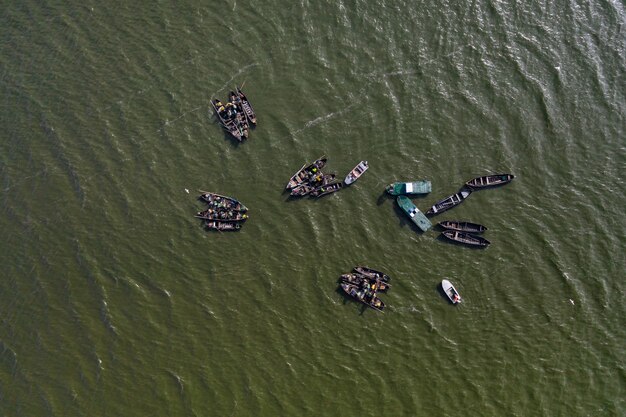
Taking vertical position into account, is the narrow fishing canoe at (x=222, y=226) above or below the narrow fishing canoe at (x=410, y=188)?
below

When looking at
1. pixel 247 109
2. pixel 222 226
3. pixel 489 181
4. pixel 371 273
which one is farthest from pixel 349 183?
pixel 489 181

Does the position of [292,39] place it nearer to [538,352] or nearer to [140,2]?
[140,2]

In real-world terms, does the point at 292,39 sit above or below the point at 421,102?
above

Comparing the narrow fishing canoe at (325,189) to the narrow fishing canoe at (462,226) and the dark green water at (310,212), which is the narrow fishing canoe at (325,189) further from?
the narrow fishing canoe at (462,226)

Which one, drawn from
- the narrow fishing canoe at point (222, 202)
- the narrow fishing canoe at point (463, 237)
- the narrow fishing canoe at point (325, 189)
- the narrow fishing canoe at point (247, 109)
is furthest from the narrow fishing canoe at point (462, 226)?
the narrow fishing canoe at point (247, 109)

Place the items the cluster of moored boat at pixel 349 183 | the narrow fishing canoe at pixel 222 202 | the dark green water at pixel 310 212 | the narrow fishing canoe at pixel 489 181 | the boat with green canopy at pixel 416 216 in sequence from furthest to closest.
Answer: the narrow fishing canoe at pixel 222 202, the narrow fishing canoe at pixel 489 181, the boat with green canopy at pixel 416 216, the cluster of moored boat at pixel 349 183, the dark green water at pixel 310 212

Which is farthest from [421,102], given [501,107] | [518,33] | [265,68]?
[265,68]
